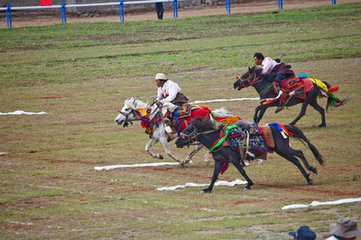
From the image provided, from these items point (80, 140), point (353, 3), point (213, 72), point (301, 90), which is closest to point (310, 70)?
point (213, 72)

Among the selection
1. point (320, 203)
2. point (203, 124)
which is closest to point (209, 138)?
point (203, 124)

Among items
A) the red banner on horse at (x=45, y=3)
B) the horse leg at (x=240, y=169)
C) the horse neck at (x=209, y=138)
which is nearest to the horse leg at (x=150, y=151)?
the horse neck at (x=209, y=138)

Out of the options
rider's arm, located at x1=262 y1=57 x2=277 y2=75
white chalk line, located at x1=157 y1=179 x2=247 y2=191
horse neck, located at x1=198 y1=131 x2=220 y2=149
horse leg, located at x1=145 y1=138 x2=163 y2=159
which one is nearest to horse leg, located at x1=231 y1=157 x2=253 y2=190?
horse neck, located at x1=198 y1=131 x2=220 y2=149

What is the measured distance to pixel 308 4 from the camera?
5572cm

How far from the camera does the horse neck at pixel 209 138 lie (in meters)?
18.6

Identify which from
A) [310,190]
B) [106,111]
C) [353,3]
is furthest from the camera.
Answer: [353,3]

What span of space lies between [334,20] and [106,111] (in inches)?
858

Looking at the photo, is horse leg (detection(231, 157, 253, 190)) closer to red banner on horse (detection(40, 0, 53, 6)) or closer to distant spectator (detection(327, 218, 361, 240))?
distant spectator (detection(327, 218, 361, 240))

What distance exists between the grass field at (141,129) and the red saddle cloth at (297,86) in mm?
1027

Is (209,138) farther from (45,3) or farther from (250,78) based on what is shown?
(45,3)

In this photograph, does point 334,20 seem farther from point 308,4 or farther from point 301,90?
point 301,90

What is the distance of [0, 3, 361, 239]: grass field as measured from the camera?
16031 mm

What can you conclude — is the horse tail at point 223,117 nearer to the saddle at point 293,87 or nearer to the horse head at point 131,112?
the horse head at point 131,112

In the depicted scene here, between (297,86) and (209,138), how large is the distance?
298 inches
